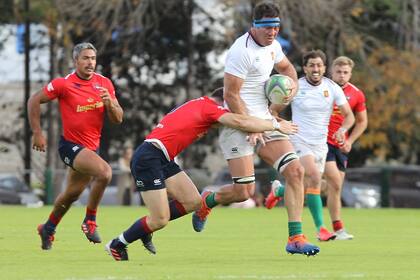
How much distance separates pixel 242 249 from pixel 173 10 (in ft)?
78.4

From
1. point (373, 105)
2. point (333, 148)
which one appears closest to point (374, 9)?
point (373, 105)

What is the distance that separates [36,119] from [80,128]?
0.49 meters

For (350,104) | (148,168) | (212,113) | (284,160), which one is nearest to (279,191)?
(350,104)

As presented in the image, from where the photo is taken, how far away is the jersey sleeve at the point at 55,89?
48.5 ft

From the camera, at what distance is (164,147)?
12.2 meters

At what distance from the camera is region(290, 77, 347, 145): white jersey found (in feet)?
54.0

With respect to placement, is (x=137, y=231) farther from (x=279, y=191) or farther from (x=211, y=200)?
(x=279, y=191)

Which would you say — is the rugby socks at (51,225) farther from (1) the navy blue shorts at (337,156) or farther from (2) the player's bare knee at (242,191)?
(1) the navy blue shorts at (337,156)

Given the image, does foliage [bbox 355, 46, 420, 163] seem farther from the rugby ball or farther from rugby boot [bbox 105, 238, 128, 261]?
rugby boot [bbox 105, 238, 128, 261]

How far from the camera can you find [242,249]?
14.4 m

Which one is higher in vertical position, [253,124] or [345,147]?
[253,124]

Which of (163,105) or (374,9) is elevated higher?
(374,9)

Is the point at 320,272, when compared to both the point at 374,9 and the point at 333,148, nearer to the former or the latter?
the point at 333,148

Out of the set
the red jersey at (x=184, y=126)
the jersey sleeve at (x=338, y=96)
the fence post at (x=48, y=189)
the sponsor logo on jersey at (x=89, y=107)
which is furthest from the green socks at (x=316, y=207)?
the fence post at (x=48, y=189)
